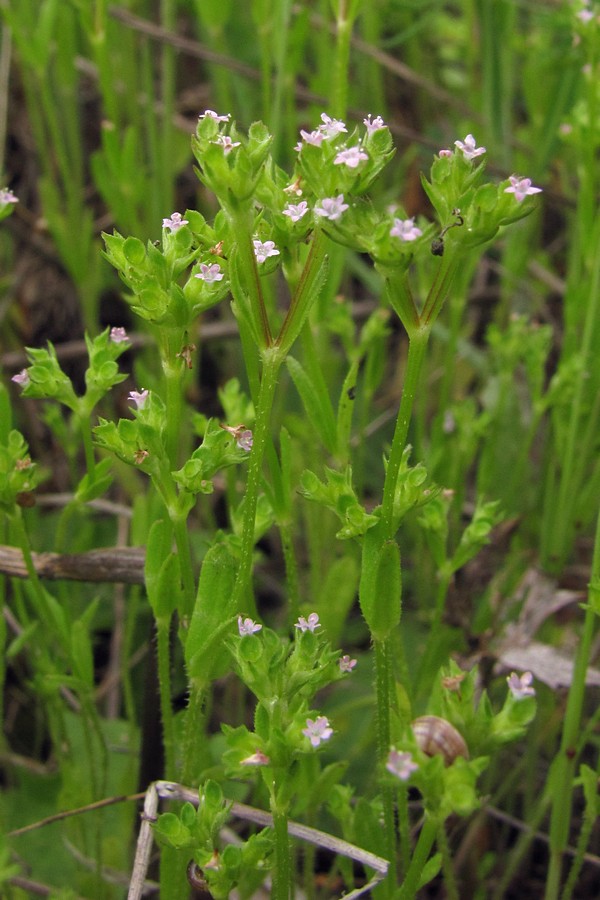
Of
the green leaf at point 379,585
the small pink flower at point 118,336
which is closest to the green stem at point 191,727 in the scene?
the green leaf at point 379,585

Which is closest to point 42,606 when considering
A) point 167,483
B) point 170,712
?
point 170,712

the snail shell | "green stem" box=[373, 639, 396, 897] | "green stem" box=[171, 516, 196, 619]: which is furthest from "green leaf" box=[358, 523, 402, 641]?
"green stem" box=[171, 516, 196, 619]

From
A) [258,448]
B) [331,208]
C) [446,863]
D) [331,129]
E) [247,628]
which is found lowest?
[446,863]

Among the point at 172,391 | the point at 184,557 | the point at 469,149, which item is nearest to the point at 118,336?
the point at 172,391

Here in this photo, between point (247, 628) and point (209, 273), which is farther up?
point (209, 273)

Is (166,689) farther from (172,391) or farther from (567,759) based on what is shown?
(567,759)

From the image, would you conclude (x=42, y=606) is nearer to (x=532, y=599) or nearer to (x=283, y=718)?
(x=283, y=718)
